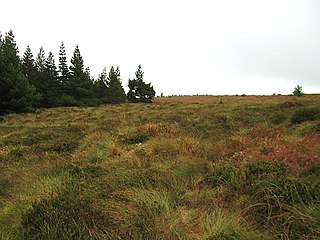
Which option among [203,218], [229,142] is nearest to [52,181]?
[203,218]

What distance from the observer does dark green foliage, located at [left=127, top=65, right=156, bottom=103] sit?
155 feet

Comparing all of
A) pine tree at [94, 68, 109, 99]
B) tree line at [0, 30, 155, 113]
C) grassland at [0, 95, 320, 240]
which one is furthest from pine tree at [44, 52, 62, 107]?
grassland at [0, 95, 320, 240]

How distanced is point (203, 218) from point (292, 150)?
2.76 meters

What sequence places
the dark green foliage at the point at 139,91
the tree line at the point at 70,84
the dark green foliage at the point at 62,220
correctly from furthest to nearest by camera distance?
the dark green foliage at the point at 139,91
the tree line at the point at 70,84
the dark green foliage at the point at 62,220

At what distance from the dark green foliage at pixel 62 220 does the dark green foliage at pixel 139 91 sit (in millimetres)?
42978

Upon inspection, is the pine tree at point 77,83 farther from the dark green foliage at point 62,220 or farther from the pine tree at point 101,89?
the dark green foliage at point 62,220

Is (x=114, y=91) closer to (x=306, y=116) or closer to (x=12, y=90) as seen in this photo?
(x=12, y=90)

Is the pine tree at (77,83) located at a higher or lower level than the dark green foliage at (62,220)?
higher

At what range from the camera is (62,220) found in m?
3.05

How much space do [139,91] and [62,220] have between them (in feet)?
148

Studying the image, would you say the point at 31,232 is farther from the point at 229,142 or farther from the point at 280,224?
the point at 229,142

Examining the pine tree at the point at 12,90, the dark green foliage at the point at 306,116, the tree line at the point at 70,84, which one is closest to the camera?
the dark green foliage at the point at 306,116

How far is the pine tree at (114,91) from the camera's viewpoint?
150ft

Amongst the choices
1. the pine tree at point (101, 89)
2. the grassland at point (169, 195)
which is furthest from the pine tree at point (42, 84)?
the grassland at point (169, 195)
